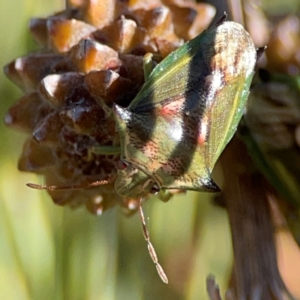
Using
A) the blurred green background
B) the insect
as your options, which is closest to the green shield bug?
the insect

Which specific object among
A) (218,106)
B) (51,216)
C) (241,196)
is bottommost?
(51,216)

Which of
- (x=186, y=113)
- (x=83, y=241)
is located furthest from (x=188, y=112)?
(x=83, y=241)

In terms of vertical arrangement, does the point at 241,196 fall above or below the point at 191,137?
below

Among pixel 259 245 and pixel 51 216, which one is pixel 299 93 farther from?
pixel 51 216

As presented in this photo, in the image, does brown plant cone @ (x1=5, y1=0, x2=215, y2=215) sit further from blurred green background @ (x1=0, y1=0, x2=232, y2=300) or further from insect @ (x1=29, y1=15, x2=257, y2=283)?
blurred green background @ (x1=0, y1=0, x2=232, y2=300)

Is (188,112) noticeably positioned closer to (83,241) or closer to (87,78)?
(87,78)

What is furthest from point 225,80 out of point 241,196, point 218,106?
point 241,196

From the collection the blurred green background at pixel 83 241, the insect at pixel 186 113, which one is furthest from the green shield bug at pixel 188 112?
the blurred green background at pixel 83 241

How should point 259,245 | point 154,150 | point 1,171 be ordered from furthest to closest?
1. point 1,171
2. point 259,245
3. point 154,150

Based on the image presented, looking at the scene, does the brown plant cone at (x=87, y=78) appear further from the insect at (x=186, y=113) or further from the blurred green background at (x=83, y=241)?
the blurred green background at (x=83, y=241)
